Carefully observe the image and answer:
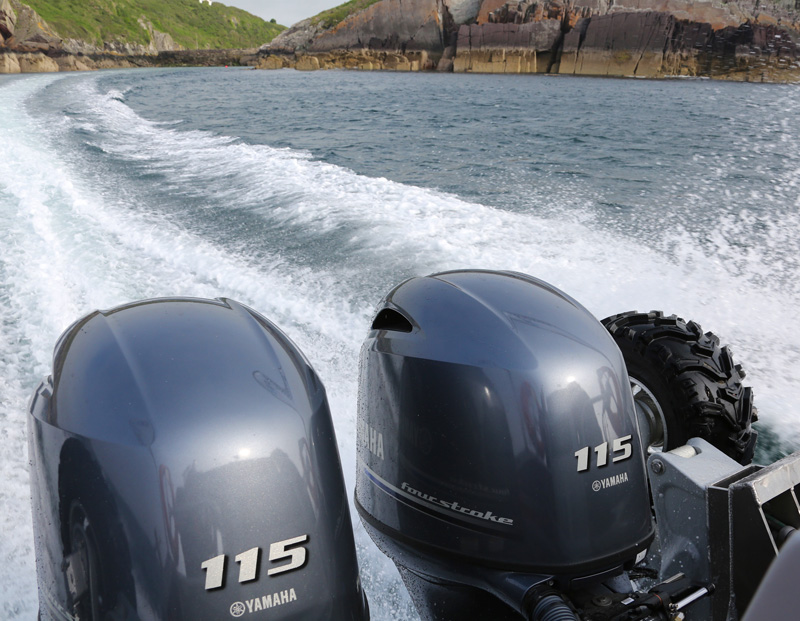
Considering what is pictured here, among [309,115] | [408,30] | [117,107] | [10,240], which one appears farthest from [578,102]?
[408,30]

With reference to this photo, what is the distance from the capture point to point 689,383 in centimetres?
174

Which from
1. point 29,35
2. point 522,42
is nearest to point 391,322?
point 522,42

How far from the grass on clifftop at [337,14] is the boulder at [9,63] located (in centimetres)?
3086

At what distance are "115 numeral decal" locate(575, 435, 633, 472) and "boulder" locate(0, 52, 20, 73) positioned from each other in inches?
2329

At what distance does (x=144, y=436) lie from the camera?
36.9 inches

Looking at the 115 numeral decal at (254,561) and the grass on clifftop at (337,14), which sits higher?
the grass on clifftop at (337,14)

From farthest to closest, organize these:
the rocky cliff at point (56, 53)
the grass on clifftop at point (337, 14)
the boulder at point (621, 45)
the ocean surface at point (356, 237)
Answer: the grass on clifftop at point (337, 14), the rocky cliff at point (56, 53), the boulder at point (621, 45), the ocean surface at point (356, 237)

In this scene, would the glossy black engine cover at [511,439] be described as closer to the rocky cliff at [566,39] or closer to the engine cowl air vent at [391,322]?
the engine cowl air vent at [391,322]

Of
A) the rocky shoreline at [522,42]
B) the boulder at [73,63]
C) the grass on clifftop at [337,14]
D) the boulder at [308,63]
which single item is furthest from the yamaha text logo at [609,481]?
the grass on clifftop at [337,14]

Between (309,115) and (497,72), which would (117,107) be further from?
(497,72)

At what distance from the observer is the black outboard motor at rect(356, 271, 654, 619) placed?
1.22 m

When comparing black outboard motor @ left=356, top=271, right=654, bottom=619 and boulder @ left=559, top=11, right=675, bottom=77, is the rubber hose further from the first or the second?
boulder @ left=559, top=11, right=675, bottom=77

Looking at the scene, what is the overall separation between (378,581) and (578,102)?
824 inches

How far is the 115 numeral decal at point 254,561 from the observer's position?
35.9 inches
